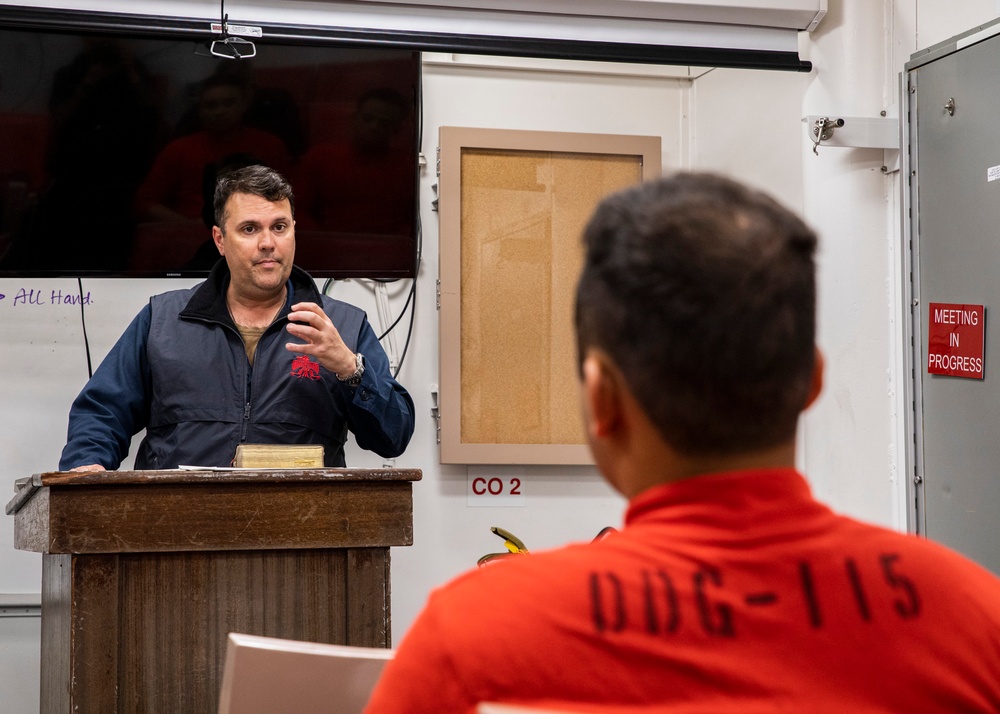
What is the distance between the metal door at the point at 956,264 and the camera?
2.61 metres

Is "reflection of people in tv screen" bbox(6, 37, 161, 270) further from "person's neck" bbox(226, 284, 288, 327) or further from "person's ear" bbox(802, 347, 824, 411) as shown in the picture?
"person's ear" bbox(802, 347, 824, 411)

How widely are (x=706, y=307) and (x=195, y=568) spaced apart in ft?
5.23

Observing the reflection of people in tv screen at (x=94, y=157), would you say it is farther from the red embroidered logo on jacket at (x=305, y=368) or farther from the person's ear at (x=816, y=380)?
the person's ear at (x=816, y=380)

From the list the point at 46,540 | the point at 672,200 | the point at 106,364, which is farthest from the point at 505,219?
the point at 672,200

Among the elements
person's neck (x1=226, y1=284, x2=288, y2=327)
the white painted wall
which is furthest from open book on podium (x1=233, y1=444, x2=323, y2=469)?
the white painted wall

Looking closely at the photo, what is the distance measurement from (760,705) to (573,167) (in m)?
3.42

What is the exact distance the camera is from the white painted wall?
3084 mm

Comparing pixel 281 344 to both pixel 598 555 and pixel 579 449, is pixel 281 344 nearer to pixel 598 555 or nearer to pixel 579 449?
pixel 579 449

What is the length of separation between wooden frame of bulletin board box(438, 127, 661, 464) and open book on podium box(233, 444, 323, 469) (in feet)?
4.91

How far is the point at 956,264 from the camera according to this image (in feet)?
9.02

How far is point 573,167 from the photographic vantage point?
3.91m

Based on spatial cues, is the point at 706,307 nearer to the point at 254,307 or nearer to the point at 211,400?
the point at 211,400

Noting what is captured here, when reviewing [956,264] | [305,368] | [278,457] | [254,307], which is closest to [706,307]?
[278,457]

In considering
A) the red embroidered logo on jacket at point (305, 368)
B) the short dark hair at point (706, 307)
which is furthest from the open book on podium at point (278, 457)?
the short dark hair at point (706, 307)
